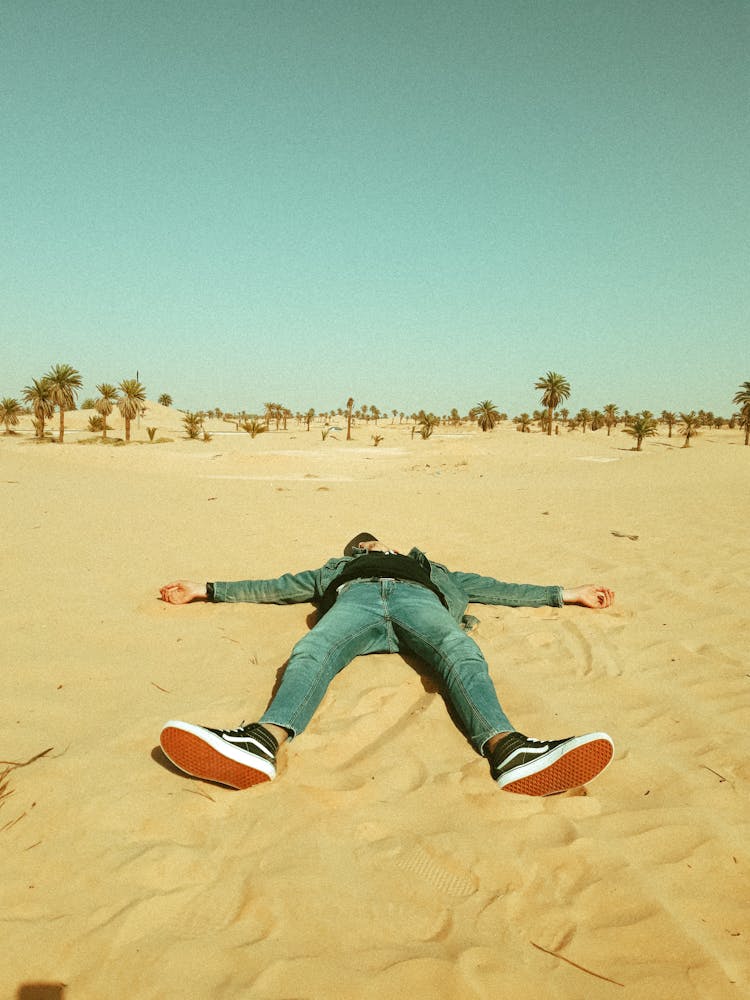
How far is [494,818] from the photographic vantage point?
204 centimetres

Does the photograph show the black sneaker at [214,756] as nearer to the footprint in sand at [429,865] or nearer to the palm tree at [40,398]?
the footprint in sand at [429,865]

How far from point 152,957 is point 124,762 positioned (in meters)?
0.97

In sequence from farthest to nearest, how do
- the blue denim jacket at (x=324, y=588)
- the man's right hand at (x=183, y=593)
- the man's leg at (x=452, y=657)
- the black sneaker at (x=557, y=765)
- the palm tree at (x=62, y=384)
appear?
the palm tree at (x=62, y=384) < the man's right hand at (x=183, y=593) < the blue denim jacket at (x=324, y=588) < the man's leg at (x=452, y=657) < the black sneaker at (x=557, y=765)

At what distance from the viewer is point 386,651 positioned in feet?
11.1

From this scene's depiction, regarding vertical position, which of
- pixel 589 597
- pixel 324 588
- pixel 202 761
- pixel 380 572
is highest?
pixel 380 572

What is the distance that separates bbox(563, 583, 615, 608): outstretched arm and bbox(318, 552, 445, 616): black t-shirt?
4.90ft

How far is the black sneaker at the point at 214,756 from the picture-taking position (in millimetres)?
2117

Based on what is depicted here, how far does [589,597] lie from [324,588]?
2.27 m

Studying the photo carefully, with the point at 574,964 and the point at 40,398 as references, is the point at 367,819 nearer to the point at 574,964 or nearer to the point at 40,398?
the point at 574,964

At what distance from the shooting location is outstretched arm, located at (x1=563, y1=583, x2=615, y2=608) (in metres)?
4.38

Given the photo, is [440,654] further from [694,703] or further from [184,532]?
[184,532]

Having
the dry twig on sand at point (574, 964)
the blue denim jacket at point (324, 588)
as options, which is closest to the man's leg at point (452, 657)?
the blue denim jacket at point (324, 588)

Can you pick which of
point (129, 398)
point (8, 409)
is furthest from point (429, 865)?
point (8, 409)

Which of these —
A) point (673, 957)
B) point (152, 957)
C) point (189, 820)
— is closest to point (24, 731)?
point (189, 820)
